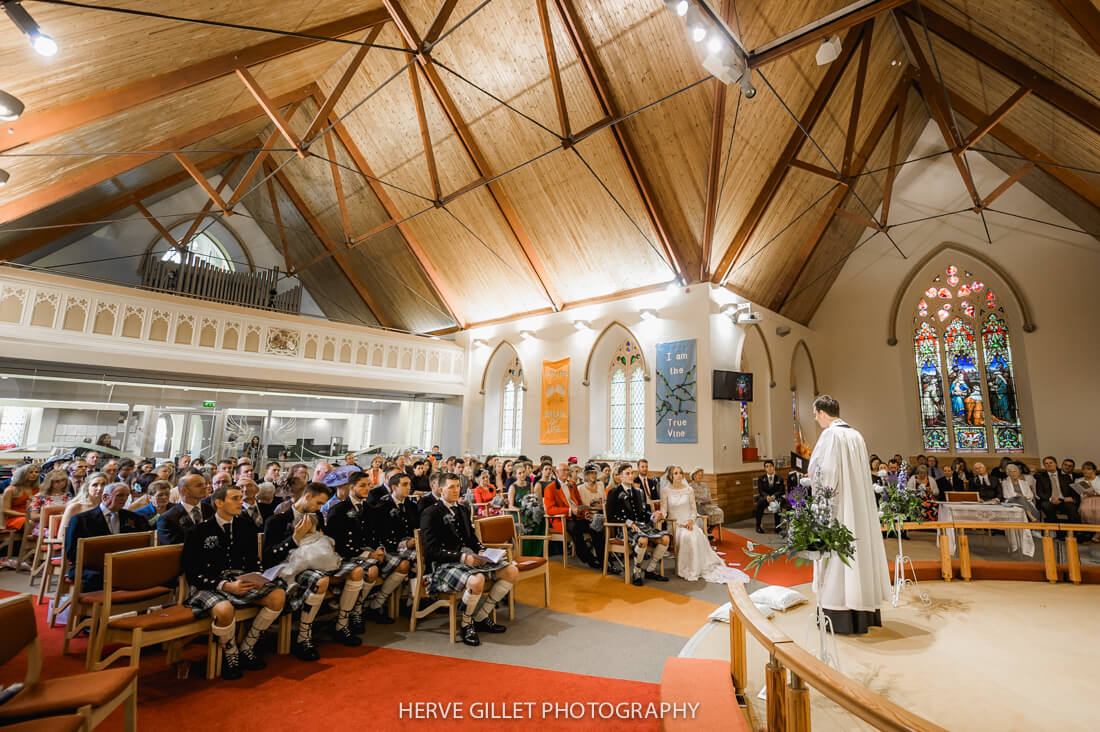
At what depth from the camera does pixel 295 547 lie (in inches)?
146

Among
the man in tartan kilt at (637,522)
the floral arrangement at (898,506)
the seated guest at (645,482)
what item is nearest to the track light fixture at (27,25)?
the man in tartan kilt at (637,522)

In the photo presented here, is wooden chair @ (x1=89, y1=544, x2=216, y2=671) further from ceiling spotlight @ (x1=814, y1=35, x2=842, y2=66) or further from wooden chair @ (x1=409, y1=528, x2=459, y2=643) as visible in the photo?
ceiling spotlight @ (x1=814, y1=35, x2=842, y2=66)

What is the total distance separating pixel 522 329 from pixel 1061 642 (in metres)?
9.97

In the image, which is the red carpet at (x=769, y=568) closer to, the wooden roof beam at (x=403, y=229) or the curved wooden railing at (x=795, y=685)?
the curved wooden railing at (x=795, y=685)

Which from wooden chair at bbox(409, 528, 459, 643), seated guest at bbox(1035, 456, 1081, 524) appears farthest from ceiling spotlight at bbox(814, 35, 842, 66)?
seated guest at bbox(1035, 456, 1081, 524)

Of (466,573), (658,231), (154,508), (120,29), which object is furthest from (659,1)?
(154,508)

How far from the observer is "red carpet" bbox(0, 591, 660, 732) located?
102 inches

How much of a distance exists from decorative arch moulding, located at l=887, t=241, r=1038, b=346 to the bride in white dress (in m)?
8.66

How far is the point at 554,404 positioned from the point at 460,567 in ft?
24.6

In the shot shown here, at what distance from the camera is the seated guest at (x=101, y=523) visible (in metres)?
3.71

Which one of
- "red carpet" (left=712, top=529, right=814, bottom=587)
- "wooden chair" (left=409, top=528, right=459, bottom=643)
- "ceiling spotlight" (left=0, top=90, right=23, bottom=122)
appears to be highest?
"ceiling spotlight" (left=0, top=90, right=23, bottom=122)

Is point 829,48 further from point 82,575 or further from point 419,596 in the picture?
point 82,575

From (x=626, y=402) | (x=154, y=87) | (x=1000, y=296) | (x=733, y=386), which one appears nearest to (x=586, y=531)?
(x=733, y=386)

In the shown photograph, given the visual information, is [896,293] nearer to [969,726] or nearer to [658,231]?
[658,231]
